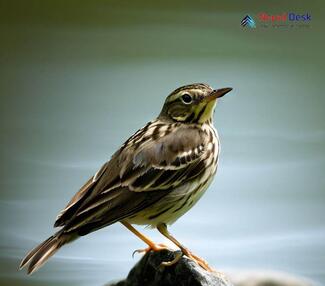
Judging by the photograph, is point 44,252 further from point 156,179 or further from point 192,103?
point 192,103

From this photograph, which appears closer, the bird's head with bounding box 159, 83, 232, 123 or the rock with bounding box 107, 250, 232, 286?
the rock with bounding box 107, 250, 232, 286

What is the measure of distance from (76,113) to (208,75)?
93cm

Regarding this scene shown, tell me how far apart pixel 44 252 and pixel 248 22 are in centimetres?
241

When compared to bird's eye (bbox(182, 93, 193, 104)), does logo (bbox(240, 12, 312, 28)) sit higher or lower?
higher

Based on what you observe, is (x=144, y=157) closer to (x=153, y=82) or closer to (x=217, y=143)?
(x=217, y=143)

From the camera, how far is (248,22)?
4215 mm

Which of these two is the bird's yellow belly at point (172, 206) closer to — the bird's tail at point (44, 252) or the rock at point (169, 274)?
the rock at point (169, 274)

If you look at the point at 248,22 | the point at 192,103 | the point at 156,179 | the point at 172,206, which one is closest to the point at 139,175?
the point at 156,179

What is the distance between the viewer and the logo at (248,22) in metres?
4.20

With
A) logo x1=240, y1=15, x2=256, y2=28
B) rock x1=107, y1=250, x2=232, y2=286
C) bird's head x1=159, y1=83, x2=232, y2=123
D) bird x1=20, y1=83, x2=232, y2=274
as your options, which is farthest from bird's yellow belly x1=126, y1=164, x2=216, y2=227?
logo x1=240, y1=15, x2=256, y2=28

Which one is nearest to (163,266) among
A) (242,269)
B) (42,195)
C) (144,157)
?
(144,157)

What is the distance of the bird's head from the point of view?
271 cm

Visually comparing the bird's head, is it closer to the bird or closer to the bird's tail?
the bird

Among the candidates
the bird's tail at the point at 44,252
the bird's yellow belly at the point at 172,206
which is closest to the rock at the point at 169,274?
the bird's yellow belly at the point at 172,206
